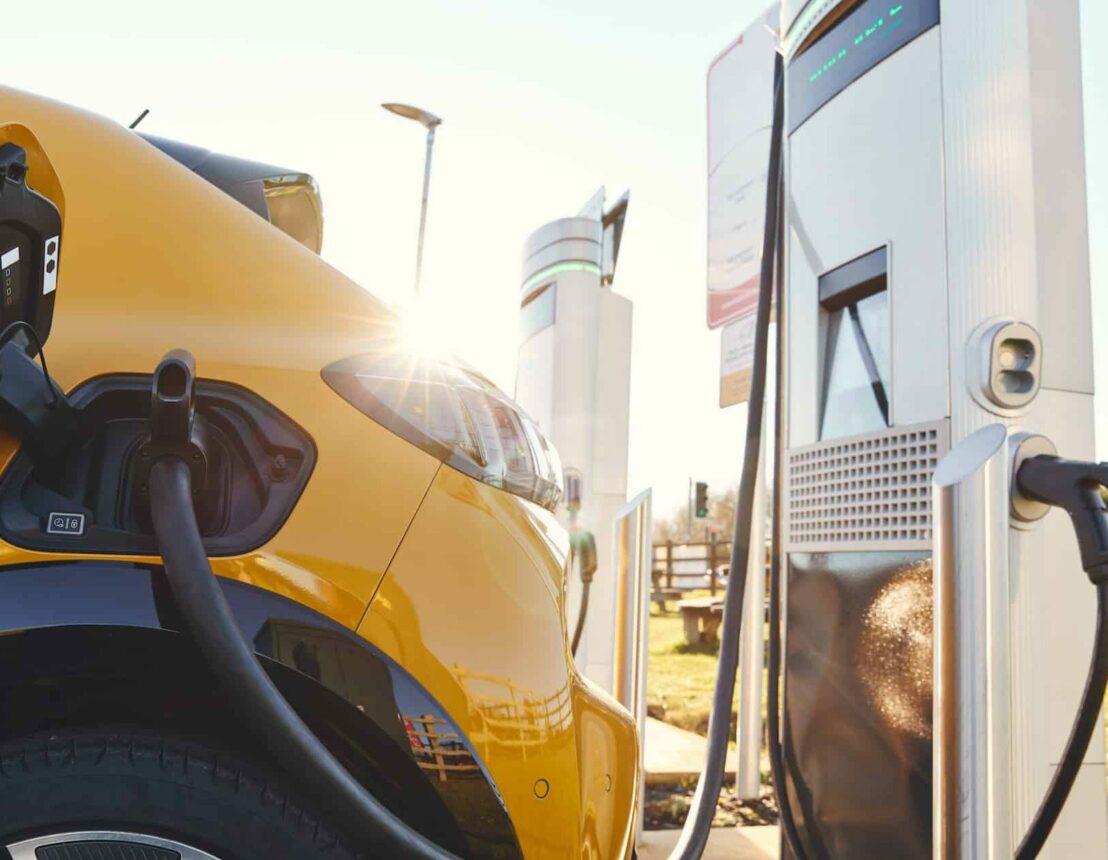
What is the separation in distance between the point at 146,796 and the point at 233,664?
7.5 inches

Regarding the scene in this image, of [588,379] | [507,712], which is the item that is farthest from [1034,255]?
[588,379]

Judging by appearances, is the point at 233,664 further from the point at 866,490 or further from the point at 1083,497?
the point at 866,490

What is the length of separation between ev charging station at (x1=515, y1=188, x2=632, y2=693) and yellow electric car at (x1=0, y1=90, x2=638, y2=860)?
4.83m

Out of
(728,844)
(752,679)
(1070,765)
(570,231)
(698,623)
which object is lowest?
(728,844)

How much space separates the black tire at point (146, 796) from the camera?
41.4 inches

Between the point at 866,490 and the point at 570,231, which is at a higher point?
the point at 570,231

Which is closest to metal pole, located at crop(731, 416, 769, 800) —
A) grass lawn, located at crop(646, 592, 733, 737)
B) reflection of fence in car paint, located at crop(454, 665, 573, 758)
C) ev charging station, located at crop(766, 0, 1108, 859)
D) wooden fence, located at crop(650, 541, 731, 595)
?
grass lawn, located at crop(646, 592, 733, 737)

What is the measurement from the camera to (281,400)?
123cm

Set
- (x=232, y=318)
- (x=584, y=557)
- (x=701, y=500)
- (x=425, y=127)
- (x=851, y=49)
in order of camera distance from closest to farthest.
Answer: (x=232, y=318), (x=851, y=49), (x=584, y=557), (x=425, y=127), (x=701, y=500)

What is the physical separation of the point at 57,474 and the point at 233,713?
393mm

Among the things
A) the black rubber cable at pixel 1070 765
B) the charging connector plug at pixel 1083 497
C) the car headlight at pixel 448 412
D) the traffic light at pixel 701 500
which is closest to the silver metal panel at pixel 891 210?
the charging connector plug at pixel 1083 497

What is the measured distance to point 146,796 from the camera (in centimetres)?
106

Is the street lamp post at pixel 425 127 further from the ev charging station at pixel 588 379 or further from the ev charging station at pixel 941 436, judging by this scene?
the ev charging station at pixel 941 436

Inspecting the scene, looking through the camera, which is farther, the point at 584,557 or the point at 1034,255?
the point at 584,557
